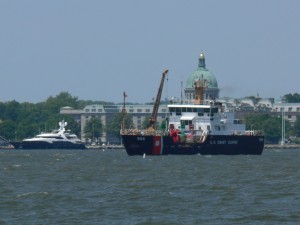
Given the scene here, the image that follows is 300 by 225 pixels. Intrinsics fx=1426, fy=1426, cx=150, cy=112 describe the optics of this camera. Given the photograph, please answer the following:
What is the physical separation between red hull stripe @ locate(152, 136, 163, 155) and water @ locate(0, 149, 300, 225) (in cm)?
5296

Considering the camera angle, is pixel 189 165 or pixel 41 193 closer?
pixel 41 193

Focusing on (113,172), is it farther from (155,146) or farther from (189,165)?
(155,146)

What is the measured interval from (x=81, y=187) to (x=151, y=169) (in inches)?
1194

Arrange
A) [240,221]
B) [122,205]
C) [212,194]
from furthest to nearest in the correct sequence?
[212,194] < [122,205] < [240,221]

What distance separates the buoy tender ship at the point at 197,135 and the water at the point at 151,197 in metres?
53.5

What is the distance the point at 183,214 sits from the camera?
70750mm

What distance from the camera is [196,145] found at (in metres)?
173

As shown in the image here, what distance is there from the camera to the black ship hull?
168125 millimetres

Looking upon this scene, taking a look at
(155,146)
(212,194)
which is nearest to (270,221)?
(212,194)

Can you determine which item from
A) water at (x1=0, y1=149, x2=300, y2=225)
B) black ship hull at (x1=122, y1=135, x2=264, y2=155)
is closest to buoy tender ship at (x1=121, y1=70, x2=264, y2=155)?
black ship hull at (x1=122, y1=135, x2=264, y2=155)

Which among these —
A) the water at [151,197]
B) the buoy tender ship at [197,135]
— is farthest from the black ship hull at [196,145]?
the water at [151,197]

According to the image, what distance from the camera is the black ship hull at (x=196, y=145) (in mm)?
168125

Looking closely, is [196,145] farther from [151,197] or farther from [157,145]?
[151,197]

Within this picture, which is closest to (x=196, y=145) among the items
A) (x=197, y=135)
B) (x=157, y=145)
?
(x=197, y=135)
